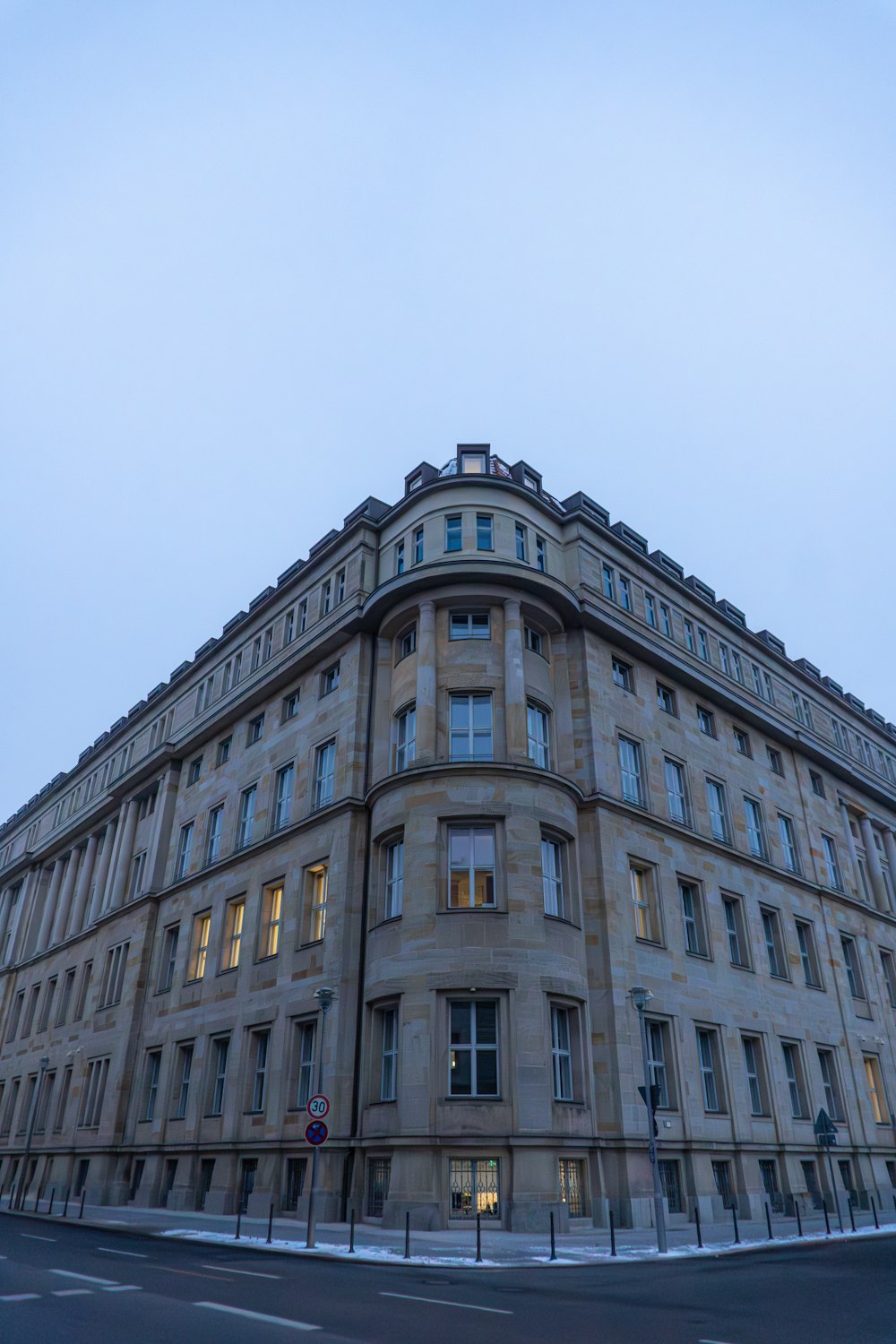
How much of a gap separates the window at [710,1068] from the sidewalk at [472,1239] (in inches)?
148

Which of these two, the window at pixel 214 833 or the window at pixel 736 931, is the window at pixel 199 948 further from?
the window at pixel 736 931

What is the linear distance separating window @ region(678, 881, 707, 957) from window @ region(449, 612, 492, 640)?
12.6 m

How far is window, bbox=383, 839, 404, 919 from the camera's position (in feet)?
98.1

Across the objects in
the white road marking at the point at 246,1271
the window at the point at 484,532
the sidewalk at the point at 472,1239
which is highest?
the window at the point at 484,532

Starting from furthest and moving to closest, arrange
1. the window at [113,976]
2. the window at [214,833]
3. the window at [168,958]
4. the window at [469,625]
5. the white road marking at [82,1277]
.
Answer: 1. the window at [113,976]
2. the window at [214,833]
3. the window at [168,958]
4. the window at [469,625]
5. the white road marking at [82,1277]

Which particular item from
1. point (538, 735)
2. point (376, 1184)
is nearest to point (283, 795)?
point (538, 735)

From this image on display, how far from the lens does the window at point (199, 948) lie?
40219 mm

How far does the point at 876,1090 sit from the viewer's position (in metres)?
41.4

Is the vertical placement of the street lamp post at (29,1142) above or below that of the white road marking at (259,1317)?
above

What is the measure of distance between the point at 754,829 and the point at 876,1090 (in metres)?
12.9

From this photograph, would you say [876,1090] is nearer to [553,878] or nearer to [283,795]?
[553,878]

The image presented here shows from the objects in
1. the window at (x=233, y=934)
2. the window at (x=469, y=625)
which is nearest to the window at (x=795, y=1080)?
the window at (x=469, y=625)

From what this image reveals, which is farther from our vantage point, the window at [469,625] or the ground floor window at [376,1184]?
the window at [469,625]

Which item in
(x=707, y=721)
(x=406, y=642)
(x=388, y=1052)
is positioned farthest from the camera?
(x=707, y=721)
